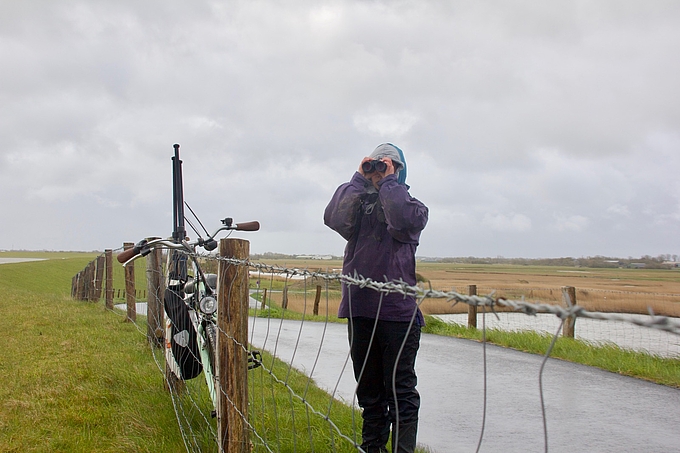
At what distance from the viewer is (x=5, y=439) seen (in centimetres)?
379

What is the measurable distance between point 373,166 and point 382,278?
693 millimetres

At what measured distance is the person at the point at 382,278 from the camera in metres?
3.01

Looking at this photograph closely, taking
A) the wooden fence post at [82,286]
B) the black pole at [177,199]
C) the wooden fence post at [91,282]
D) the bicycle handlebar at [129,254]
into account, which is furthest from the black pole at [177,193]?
the wooden fence post at [82,286]

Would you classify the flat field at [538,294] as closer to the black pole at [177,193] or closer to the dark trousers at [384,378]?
the dark trousers at [384,378]

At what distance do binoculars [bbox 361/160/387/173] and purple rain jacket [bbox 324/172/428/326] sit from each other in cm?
5

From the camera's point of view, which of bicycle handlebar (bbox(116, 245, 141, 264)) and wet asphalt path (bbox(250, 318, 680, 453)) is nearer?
bicycle handlebar (bbox(116, 245, 141, 264))

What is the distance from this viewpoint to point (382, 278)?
10.4 ft

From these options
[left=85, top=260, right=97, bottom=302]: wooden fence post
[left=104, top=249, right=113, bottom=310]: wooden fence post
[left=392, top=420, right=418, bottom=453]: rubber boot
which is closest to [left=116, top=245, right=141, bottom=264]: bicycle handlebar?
[left=392, top=420, right=418, bottom=453]: rubber boot

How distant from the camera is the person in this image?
301 centimetres

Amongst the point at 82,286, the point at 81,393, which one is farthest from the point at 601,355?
the point at 82,286

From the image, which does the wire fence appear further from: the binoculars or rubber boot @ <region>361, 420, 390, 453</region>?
A: the binoculars

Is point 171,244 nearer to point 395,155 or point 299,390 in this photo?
point 395,155

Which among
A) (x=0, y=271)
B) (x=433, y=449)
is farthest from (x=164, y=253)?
(x=0, y=271)

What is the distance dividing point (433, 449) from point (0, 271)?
33.2 meters
